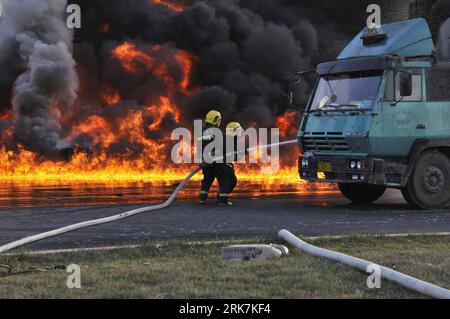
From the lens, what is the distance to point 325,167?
39.3 ft

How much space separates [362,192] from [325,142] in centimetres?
193

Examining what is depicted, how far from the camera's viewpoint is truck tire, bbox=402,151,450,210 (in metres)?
11.8

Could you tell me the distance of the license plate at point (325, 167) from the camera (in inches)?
468

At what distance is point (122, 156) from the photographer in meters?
34.2

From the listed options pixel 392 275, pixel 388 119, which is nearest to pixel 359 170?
pixel 388 119

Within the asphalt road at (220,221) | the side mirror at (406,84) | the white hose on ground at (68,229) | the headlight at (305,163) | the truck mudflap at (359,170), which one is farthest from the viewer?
the headlight at (305,163)

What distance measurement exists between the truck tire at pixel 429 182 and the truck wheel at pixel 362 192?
4.96 ft

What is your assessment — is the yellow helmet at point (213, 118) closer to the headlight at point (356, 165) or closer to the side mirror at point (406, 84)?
the headlight at point (356, 165)

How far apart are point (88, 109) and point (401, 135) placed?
28.1 meters

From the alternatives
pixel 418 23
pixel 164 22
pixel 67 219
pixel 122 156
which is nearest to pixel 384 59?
pixel 418 23

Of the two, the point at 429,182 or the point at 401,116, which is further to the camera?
the point at 429,182

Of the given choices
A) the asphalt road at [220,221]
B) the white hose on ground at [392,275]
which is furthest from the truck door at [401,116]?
the white hose on ground at [392,275]

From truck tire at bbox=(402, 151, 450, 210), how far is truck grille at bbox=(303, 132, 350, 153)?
127 cm

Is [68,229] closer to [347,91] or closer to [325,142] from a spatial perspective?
[325,142]
